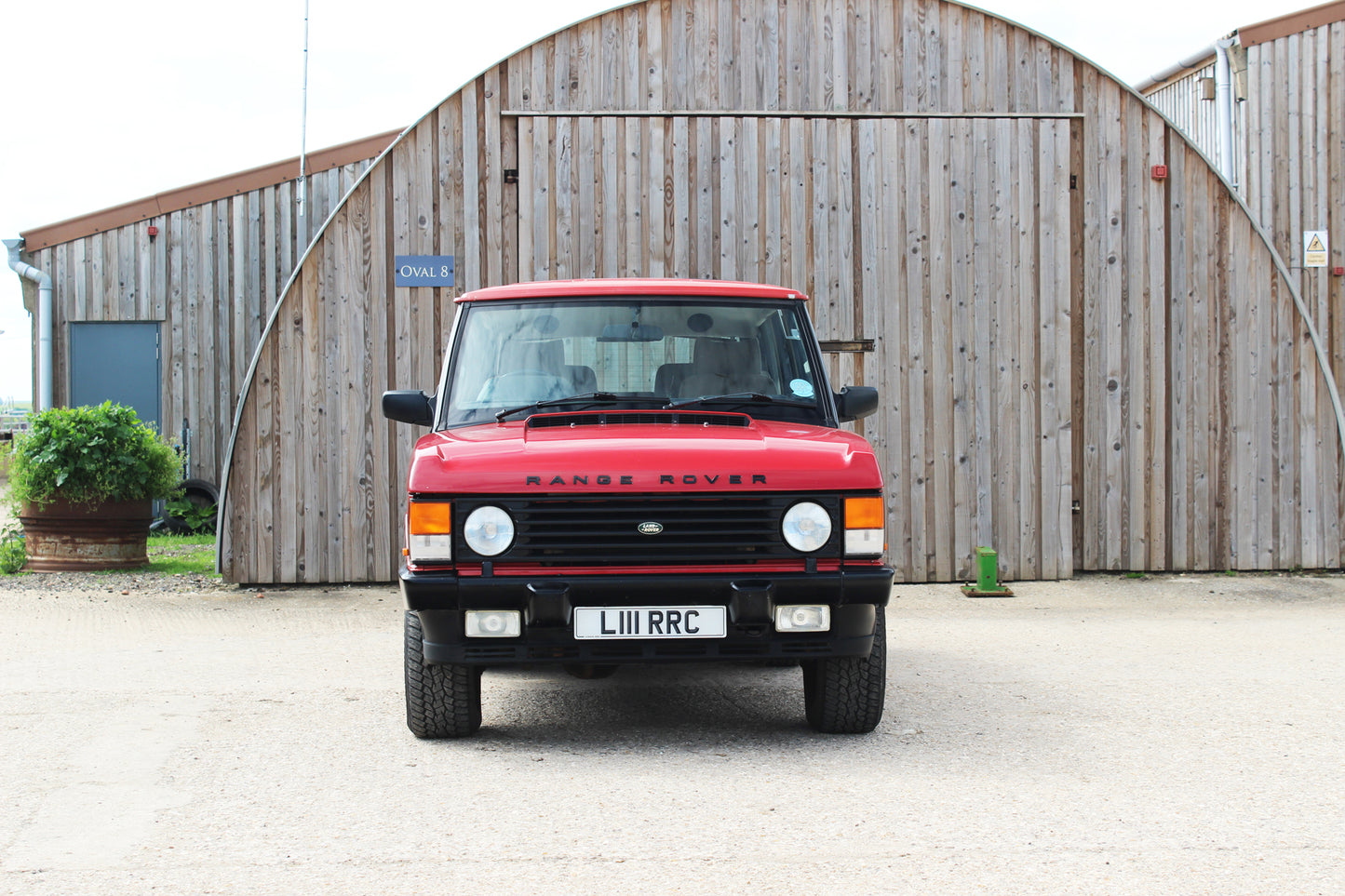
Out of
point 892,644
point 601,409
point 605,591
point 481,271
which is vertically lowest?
point 892,644

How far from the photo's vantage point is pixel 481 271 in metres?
10.3

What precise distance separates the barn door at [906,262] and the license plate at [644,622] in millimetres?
5716

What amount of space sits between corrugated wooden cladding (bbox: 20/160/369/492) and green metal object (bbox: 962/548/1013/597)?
8.78 metres

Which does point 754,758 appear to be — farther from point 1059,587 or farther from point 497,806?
point 1059,587

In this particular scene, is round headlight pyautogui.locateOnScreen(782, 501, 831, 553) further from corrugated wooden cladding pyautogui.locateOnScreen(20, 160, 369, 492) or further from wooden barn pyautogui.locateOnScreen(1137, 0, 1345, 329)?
corrugated wooden cladding pyautogui.locateOnScreen(20, 160, 369, 492)

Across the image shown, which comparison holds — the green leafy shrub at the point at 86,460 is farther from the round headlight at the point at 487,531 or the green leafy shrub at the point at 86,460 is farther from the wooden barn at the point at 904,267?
the round headlight at the point at 487,531

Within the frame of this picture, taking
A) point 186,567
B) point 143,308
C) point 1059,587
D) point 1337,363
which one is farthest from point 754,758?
point 143,308

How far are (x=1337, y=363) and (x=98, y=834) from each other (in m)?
12.0

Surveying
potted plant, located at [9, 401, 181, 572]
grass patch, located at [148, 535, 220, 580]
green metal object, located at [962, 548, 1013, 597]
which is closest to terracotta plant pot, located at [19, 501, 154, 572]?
potted plant, located at [9, 401, 181, 572]

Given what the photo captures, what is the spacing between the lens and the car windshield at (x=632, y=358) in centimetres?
577

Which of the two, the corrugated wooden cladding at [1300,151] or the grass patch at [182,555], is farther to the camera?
the corrugated wooden cladding at [1300,151]

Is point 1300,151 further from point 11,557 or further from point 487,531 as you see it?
point 11,557

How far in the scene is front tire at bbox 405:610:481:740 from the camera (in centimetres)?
523

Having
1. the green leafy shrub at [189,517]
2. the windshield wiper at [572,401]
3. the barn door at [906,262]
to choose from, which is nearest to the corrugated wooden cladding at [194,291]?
the green leafy shrub at [189,517]
